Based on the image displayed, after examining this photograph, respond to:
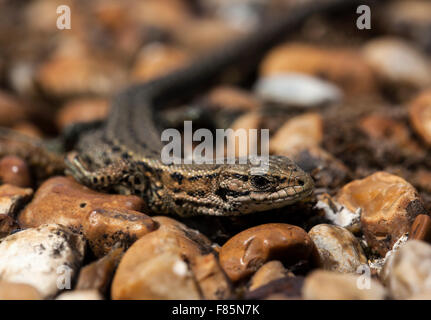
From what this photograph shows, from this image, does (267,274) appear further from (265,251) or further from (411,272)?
(411,272)

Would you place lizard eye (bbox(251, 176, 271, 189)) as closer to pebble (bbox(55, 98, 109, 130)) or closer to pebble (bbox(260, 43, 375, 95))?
pebble (bbox(55, 98, 109, 130))

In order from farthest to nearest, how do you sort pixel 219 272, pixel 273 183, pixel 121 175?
pixel 121 175 → pixel 273 183 → pixel 219 272

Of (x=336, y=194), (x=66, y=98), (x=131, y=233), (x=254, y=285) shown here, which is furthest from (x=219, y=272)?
(x=66, y=98)

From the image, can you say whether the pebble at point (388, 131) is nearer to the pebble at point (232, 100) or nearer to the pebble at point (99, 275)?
the pebble at point (232, 100)

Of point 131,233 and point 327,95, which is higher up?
point 327,95

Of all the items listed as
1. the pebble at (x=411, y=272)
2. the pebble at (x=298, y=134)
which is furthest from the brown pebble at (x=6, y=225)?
the pebble at (x=411, y=272)

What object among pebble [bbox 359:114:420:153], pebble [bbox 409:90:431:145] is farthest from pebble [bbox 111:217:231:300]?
pebble [bbox 409:90:431:145]

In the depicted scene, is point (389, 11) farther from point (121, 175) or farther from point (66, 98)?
point (121, 175)

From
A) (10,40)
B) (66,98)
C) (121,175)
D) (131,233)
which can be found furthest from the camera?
(10,40)
